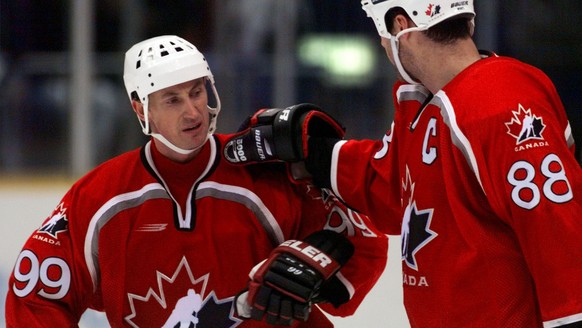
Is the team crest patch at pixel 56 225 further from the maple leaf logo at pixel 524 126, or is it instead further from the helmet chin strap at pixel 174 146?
the maple leaf logo at pixel 524 126

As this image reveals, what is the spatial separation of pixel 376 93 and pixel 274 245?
2.33 metres

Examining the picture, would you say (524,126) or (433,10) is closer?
(524,126)

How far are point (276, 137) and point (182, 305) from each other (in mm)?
492

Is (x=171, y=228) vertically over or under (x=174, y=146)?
under

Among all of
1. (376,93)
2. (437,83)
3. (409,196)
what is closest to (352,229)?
(409,196)

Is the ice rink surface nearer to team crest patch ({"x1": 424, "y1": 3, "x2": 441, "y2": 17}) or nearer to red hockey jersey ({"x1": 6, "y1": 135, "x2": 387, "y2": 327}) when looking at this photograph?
red hockey jersey ({"x1": 6, "y1": 135, "x2": 387, "y2": 327})

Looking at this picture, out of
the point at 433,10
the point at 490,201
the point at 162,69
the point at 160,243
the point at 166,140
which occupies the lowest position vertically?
the point at 160,243

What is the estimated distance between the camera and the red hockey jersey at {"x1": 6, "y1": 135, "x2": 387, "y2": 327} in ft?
9.37

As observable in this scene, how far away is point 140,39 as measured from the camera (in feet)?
17.1

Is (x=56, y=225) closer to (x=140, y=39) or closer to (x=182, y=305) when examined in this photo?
(x=182, y=305)

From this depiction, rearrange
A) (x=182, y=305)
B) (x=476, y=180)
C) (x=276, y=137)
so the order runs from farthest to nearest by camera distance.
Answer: (x=182, y=305) → (x=276, y=137) → (x=476, y=180)

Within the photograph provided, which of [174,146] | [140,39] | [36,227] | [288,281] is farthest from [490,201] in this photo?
[140,39]

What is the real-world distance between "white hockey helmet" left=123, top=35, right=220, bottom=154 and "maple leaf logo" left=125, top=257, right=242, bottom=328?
1.06ft

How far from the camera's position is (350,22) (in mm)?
5199
